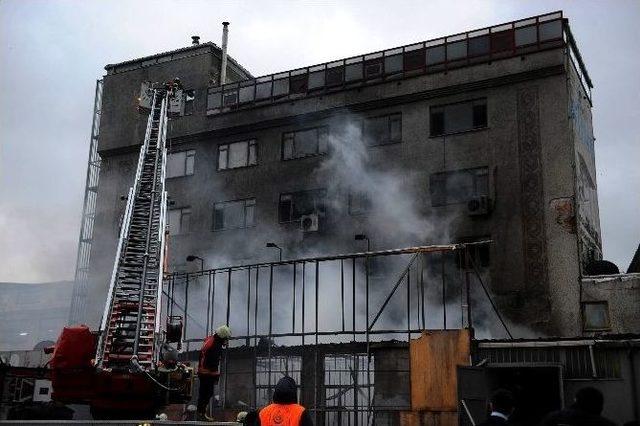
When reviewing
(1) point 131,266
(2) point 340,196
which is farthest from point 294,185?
(1) point 131,266

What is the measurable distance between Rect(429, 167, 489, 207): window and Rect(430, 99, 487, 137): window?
78.2 inches

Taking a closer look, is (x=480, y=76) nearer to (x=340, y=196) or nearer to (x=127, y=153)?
(x=340, y=196)

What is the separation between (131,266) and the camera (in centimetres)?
1889

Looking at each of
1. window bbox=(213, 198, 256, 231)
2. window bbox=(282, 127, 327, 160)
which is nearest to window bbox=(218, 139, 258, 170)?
window bbox=(282, 127, 327, 160)

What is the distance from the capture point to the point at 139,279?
18656 millimetres

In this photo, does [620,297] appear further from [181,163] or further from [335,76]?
[181,163]

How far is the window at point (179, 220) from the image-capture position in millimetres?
36031

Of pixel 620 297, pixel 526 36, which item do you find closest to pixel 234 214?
pixel 526 36

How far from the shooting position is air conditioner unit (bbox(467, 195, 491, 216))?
90.7 feet

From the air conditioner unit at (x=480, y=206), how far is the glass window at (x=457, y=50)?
22.4 ft

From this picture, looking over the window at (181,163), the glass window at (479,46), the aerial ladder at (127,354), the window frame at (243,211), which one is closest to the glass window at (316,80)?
the window frame at (243,211)

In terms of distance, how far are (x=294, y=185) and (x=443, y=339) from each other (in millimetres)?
18272

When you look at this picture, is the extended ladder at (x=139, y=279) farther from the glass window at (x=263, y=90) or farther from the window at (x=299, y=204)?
the glass window at (x=263, y=90)

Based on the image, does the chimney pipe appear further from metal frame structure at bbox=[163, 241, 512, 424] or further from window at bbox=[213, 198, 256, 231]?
metal frame structure at bbox=[163, 241, 512, 424]
